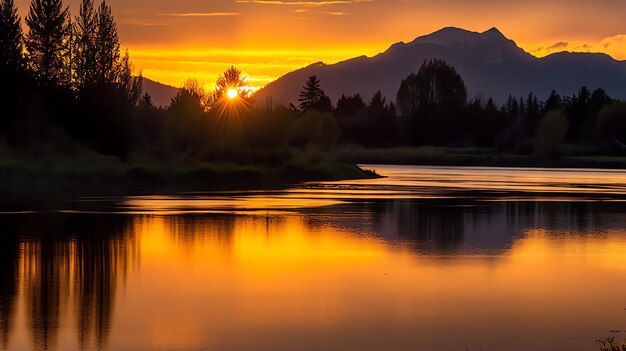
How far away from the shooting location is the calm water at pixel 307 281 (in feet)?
57.7

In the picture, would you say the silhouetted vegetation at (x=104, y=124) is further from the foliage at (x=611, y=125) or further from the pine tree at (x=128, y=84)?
the foliage at (x=611, y=125)

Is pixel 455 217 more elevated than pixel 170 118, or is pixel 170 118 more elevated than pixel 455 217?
pixel 170 118

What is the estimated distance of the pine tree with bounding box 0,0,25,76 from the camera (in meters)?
90.1

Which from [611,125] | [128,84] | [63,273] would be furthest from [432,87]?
[63,273]

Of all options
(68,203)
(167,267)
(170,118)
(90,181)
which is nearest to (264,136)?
(170,118)

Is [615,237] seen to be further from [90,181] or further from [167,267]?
[90,181]

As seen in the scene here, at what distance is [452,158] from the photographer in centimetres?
17912

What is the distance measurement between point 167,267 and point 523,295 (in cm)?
955

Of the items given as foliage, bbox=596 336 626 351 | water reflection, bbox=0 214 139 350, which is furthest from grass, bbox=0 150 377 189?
foliage, bbox=596 336 626 351

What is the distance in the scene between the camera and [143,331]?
1775 cm

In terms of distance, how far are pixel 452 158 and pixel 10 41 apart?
102 m

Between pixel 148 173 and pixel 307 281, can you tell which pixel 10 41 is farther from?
pixel 307 281

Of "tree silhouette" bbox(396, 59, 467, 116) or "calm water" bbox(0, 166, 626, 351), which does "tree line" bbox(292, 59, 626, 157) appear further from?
"calm water" bbox(0, 166, 626, 351)

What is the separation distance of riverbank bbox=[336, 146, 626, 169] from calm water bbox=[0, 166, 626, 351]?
12457 centimetres
